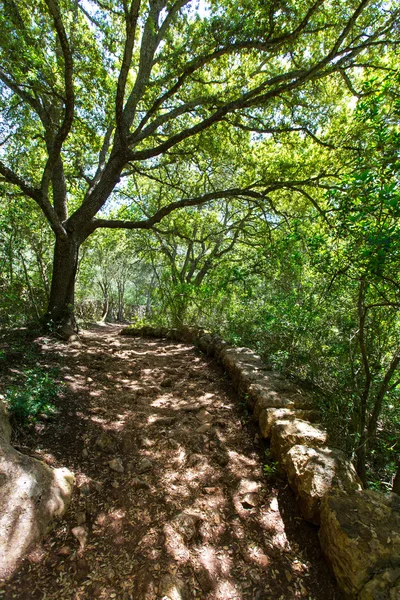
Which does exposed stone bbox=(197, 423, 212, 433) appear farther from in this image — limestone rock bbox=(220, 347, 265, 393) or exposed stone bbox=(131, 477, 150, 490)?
exposed stone bbox=(131, 477, 150, 490)

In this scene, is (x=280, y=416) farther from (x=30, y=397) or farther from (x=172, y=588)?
(x=30, y=397)

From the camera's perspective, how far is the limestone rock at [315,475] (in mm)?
1833

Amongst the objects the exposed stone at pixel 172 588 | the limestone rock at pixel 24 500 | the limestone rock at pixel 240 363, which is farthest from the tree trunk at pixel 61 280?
the exposed stone at pixel 172 588

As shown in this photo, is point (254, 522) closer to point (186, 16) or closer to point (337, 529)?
point (337, 529)

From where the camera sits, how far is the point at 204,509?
6.49 feet

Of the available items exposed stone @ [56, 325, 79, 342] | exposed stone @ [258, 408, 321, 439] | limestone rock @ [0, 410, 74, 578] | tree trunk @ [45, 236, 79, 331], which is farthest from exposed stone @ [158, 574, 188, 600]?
tree trunk @ [45, 236, 79, 331]

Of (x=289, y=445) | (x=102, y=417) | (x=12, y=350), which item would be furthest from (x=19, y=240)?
(x=289, y=445)

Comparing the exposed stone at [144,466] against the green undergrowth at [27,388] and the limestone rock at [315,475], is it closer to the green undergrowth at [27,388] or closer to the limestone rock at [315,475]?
the green undergrowth at [27,388]

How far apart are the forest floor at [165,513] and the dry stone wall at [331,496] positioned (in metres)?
0.16

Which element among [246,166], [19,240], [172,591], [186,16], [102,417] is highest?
[186,16]

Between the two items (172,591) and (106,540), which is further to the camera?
(106,540)

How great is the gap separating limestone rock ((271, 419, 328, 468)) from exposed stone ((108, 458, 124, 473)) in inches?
Result: 51.8

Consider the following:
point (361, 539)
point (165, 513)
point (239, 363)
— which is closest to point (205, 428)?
point (165, 513)

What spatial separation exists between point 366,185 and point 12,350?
4624mm
